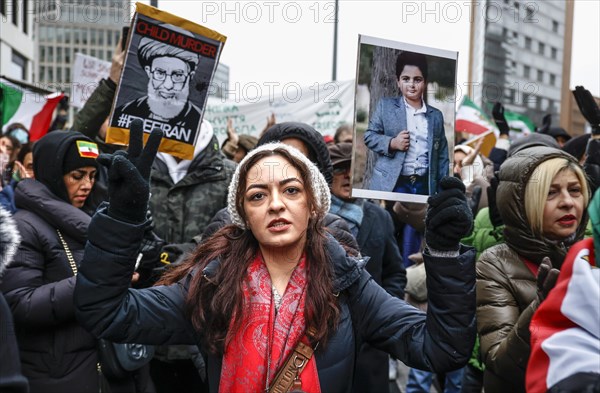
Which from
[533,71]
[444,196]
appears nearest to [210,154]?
[444,196]

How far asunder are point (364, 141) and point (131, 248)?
961 millimetres

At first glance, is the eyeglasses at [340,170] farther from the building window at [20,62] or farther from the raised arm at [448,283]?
the building window at [20,62]

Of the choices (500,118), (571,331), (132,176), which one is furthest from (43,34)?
(571,331)

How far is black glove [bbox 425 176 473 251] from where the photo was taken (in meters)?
2.20

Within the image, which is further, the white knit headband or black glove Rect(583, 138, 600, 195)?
black glove Rect(583, 138, 600, 195)

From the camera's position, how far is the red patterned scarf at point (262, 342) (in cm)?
239

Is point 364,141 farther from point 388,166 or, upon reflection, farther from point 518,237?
point 518,237

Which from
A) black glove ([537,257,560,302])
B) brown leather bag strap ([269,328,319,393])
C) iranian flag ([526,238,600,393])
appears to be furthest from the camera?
brown leather bag strap ([269,328,319,393])

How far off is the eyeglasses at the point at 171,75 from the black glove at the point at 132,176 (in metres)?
1.74

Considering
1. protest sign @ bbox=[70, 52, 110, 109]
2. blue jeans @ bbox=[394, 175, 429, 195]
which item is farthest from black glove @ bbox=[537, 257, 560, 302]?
protest sign @ bbox=[70, 52, 110, 109]

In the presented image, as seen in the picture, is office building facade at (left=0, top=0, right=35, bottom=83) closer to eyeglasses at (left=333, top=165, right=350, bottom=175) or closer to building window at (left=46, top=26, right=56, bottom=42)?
eyeglasses at (left=333, top=165, right=350, bottom=175)

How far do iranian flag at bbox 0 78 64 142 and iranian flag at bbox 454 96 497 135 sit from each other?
5154mm

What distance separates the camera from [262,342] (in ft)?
7.93

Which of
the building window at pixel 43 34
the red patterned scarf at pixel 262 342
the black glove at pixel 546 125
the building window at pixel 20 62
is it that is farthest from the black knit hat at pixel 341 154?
the building window at pixel 43 34
